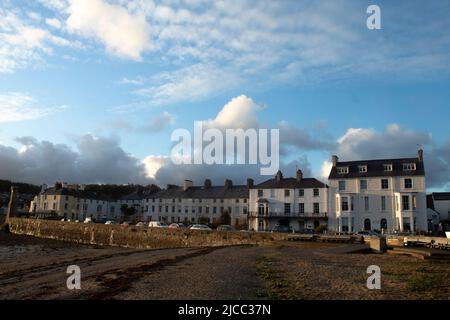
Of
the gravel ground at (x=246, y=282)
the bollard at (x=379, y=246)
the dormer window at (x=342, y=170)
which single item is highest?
the dormer window at (x=342, y=170)

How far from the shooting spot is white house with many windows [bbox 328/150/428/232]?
1992 inches

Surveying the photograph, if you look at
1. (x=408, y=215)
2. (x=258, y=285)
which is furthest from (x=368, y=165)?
(x=258, y=285)

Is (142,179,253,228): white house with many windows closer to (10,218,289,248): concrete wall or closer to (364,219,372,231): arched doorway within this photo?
(10,218,289,248): concrete wall

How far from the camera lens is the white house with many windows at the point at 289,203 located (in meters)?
58.2

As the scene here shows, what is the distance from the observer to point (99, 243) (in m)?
55.9

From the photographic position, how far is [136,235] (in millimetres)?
50719

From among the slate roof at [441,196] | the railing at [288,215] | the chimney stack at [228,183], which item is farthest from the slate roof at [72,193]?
the slate roof at [441,196]

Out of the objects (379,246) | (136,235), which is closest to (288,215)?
(136,235)

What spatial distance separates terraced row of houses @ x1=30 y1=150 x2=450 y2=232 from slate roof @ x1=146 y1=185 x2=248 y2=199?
20 centimetres

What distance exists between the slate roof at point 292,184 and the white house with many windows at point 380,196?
380 centimetres

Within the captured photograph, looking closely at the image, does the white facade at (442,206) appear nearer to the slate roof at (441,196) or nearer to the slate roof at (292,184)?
the slate roof at (441,196)
